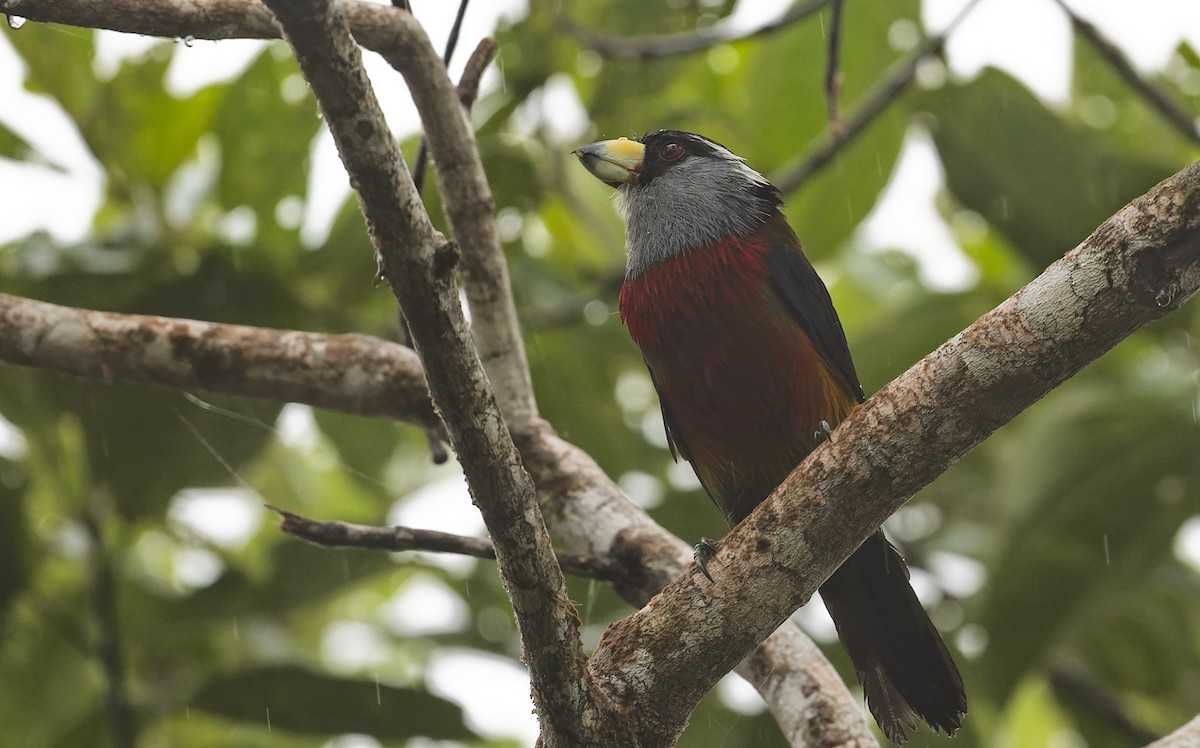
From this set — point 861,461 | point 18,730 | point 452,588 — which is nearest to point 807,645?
point 861,461

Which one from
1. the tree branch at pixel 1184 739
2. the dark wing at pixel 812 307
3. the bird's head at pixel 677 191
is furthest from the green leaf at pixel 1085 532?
the bird's head at pixel 677 191

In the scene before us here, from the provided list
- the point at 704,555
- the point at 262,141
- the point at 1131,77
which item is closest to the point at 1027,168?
the point at 1131,77

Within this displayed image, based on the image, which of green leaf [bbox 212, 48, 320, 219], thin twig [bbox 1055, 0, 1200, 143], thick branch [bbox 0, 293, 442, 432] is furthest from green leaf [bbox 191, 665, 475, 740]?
thin twig [bbox 1055, 0, 1200, 143]

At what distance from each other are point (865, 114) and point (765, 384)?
3.70 ft

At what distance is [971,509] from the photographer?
13.8ft

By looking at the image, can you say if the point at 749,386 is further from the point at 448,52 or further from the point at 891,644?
the point at 448,52

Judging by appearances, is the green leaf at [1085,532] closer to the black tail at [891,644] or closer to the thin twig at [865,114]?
the black tail at [891,644]

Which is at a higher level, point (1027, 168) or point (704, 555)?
point (1027, 168)

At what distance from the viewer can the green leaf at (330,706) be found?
2955mm

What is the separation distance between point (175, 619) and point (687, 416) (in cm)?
157

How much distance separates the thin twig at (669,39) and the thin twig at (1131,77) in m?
0.72

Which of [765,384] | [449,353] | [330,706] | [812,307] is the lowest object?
[449,353]

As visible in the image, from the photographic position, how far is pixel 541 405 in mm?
3529

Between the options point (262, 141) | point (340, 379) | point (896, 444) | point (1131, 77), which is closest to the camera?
point (896, 444)
